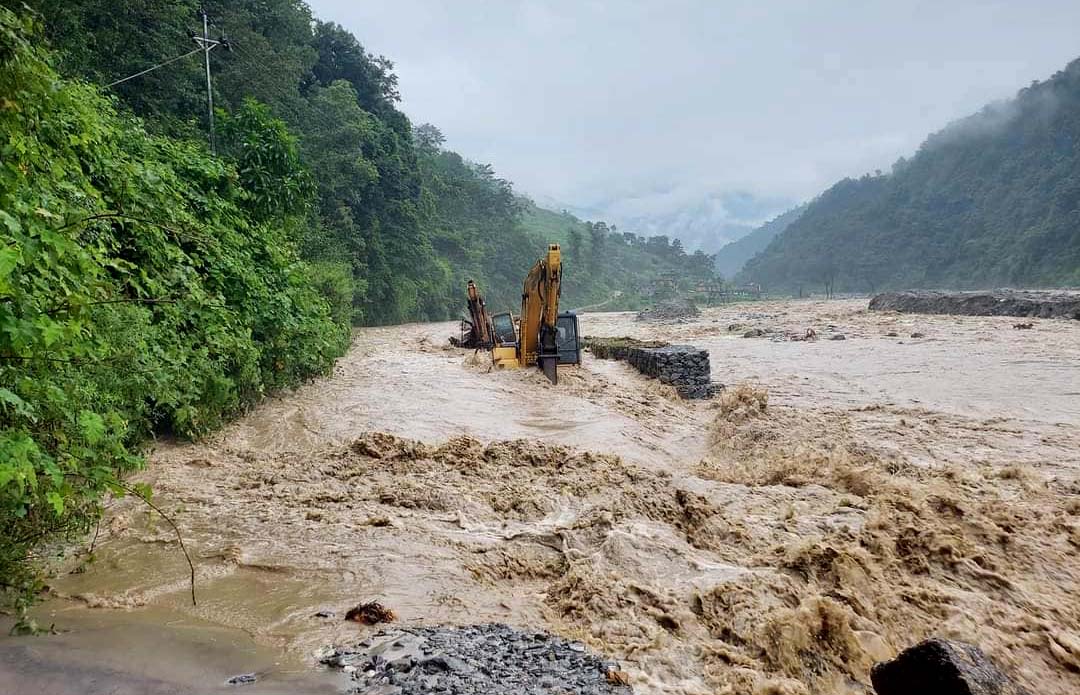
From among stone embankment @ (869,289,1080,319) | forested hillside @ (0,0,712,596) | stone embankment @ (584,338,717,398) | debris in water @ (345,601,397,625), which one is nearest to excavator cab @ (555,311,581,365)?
stone embankment @ (584,338,717,398)

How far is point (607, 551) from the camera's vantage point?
13.8 ft

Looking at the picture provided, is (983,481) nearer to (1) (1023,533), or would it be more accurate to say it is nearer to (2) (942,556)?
(1) (1023,533)

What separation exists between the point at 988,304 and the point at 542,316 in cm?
2558

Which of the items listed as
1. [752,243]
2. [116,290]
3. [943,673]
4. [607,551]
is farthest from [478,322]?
[752,243]

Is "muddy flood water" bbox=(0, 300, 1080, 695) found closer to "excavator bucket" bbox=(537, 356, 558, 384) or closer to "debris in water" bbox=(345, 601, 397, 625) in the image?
"debris in water" bbox=(345, 601, 397, 625)

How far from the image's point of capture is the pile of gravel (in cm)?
254

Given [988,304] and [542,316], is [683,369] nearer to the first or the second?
[542,316]

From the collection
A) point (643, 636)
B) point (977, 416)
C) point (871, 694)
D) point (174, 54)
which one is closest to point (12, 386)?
point (643, 636)

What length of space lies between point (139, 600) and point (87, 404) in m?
1.41

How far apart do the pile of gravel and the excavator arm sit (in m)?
10.1

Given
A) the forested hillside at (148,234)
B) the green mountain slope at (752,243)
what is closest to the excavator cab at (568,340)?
the forested hillside at (148,234)

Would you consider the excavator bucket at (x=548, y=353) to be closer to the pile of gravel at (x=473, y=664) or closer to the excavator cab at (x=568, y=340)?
the excavator cab at (x=568, y=340)

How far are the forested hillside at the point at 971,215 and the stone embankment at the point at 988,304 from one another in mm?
21087

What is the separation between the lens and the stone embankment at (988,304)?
2563cm
